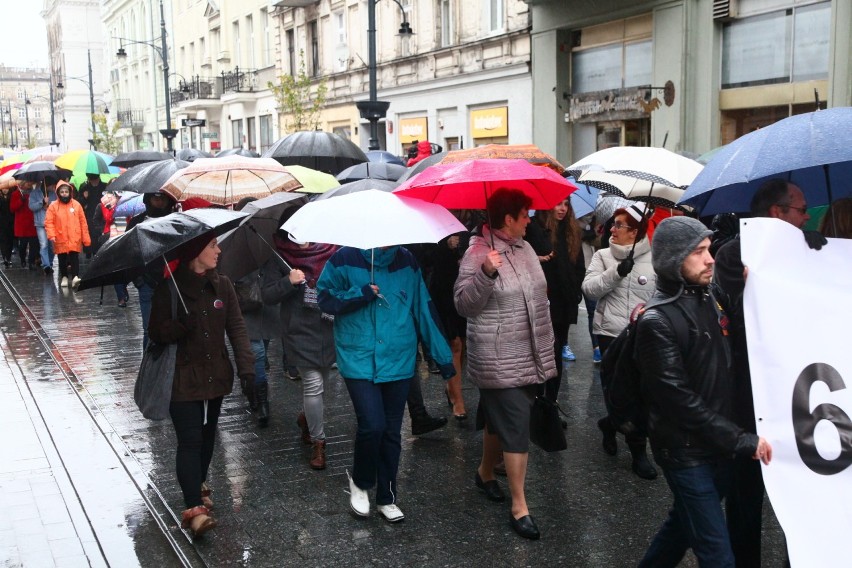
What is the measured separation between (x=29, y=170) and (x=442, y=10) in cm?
1317

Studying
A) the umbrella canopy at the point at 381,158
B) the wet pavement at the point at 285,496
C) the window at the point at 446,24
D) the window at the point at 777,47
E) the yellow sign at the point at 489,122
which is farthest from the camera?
the window at the point at 446,24

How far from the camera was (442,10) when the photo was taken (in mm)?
27797

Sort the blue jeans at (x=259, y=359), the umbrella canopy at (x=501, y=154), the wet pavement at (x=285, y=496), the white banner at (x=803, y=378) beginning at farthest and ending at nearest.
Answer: the blue jeans at (x=259, y=359) → the umbrella canopy at (x=501, y=154) → the wet pavement at (x=285, y=496) → the white banner at (x=803, y=378)

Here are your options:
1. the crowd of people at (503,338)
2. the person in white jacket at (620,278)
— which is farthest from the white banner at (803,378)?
the person in white jacket at (620,278)

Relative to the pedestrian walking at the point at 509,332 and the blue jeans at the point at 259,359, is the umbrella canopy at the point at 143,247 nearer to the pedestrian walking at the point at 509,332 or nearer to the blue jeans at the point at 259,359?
the pedestrian walking at the point at 509,332

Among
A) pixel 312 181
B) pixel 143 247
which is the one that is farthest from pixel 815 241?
pixel 312 181

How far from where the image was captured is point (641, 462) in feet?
21.2

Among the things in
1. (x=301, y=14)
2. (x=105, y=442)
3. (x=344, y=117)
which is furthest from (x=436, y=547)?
(x=301, y=14)

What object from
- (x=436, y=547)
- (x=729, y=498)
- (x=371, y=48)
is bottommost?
(x=436, y=547)

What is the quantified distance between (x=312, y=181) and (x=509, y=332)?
4637 mm

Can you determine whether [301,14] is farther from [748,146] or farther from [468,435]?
[748,146]

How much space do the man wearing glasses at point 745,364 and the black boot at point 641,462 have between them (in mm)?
1845

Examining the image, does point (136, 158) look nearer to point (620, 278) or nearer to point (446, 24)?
point (446, 24)

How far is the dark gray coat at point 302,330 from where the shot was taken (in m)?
6.87
